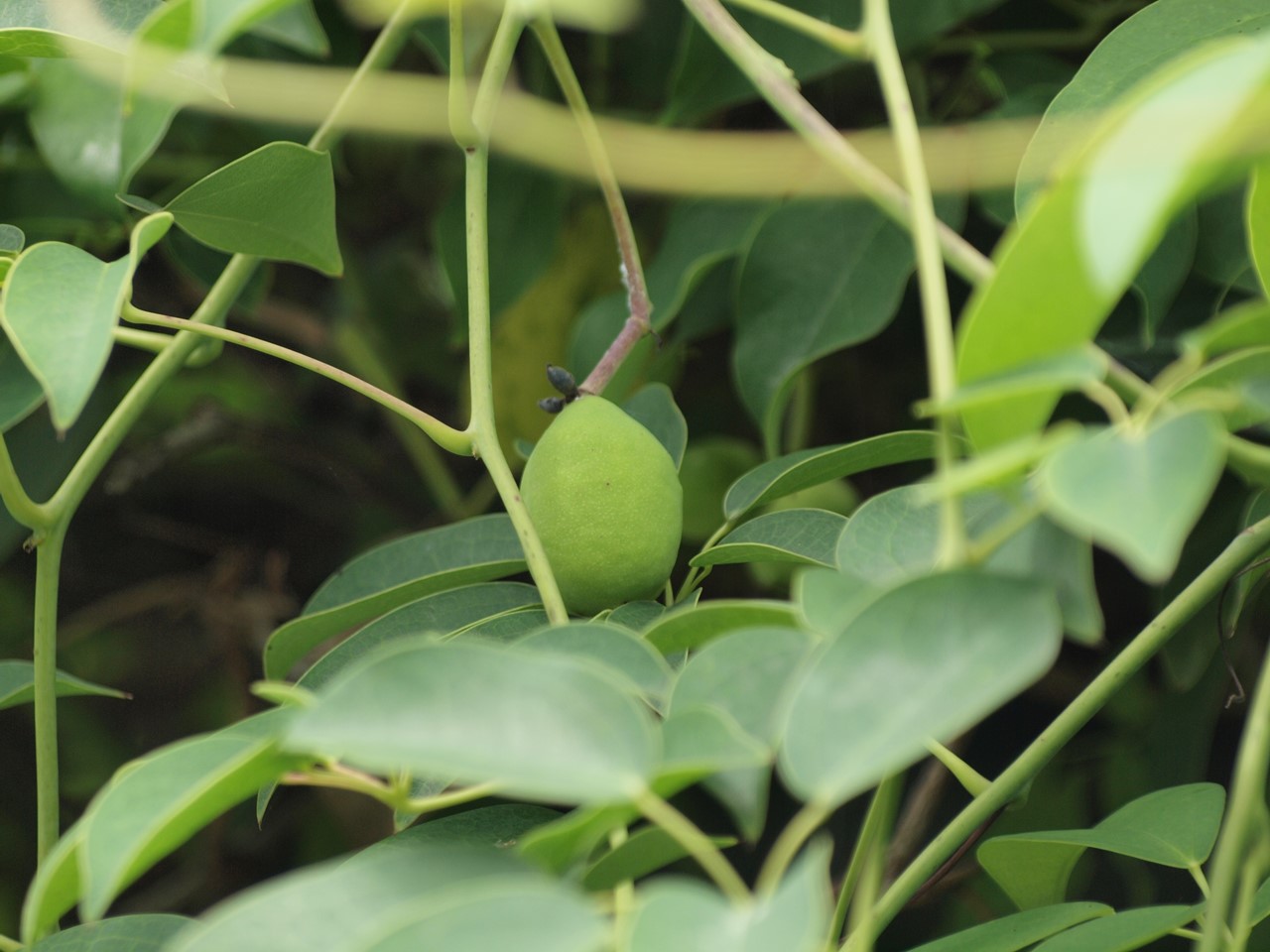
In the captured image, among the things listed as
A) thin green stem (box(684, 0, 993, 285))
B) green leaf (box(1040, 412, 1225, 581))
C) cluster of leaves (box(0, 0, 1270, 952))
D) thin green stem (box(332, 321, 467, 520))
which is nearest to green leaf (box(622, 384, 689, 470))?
cluster of leaves (box(0, 0, 1270, 952))

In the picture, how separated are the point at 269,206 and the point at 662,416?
0.65 feet

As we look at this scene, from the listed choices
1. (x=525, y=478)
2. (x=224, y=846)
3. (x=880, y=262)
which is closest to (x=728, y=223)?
(x=880, y=262)

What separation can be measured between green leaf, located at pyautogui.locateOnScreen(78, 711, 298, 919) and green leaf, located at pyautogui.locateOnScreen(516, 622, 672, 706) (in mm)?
74

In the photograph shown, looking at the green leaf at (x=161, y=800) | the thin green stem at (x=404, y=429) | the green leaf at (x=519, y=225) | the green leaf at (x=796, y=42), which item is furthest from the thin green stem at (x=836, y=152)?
the thin green stem at (x=404, y=429)

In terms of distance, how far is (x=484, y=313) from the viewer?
0.47 meters

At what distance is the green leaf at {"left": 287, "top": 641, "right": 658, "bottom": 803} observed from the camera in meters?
0.24

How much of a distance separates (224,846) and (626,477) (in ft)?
2.41

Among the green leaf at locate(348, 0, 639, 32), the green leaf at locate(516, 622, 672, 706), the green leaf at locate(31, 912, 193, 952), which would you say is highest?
the green leaf at locate(348, 0, 639, 32)

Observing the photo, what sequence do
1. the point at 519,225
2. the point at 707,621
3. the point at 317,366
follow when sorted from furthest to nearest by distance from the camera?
the point at 519,225, the point at 317,366, the point at 707,621

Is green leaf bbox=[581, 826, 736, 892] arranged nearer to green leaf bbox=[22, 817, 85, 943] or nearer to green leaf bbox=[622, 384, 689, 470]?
green leaf bbox=[22, 817, 85, 943]

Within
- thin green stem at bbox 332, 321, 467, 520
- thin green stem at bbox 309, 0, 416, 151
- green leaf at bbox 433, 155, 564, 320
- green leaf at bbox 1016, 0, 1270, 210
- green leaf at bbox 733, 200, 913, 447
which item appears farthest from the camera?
thin green stem at bbox 332, 321, 467, 520

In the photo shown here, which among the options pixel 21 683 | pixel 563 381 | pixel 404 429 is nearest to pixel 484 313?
pixel 563 381

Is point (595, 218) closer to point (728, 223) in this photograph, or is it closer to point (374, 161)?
point (728, 223)

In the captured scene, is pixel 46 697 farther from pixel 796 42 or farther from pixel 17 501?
pixel 796 42
